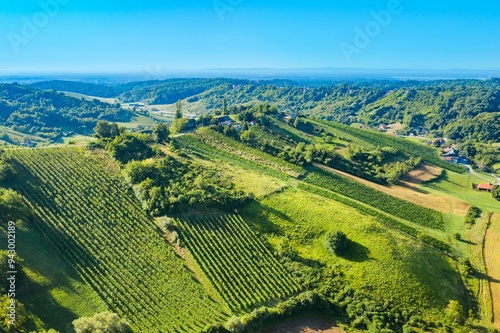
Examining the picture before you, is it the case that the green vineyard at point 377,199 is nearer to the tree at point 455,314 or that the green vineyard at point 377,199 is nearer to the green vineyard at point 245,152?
the green vineyard at point 245,152

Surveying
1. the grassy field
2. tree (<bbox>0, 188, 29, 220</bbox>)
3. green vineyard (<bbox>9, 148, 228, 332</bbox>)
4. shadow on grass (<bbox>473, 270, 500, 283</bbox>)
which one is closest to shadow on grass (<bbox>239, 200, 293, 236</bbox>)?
green vineyard (<bbox>9, 148, 228, 332</bbox>)

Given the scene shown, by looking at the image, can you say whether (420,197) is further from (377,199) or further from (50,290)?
(50,290)

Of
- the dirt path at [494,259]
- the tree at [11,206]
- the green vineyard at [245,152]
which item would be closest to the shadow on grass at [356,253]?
the dirt path at [494,259]

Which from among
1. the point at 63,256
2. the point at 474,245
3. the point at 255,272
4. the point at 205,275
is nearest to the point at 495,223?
the point at 474,245

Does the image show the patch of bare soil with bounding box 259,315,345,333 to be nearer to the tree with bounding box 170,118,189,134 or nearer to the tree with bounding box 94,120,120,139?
the tree with bounding box 94,120,120,139

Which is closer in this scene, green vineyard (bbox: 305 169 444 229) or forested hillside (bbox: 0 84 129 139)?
green vineyard (bbox: 305 169 444 229)

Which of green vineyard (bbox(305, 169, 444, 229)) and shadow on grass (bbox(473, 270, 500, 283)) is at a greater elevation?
green vineyard (bbox(305, 169, 444, 229))
